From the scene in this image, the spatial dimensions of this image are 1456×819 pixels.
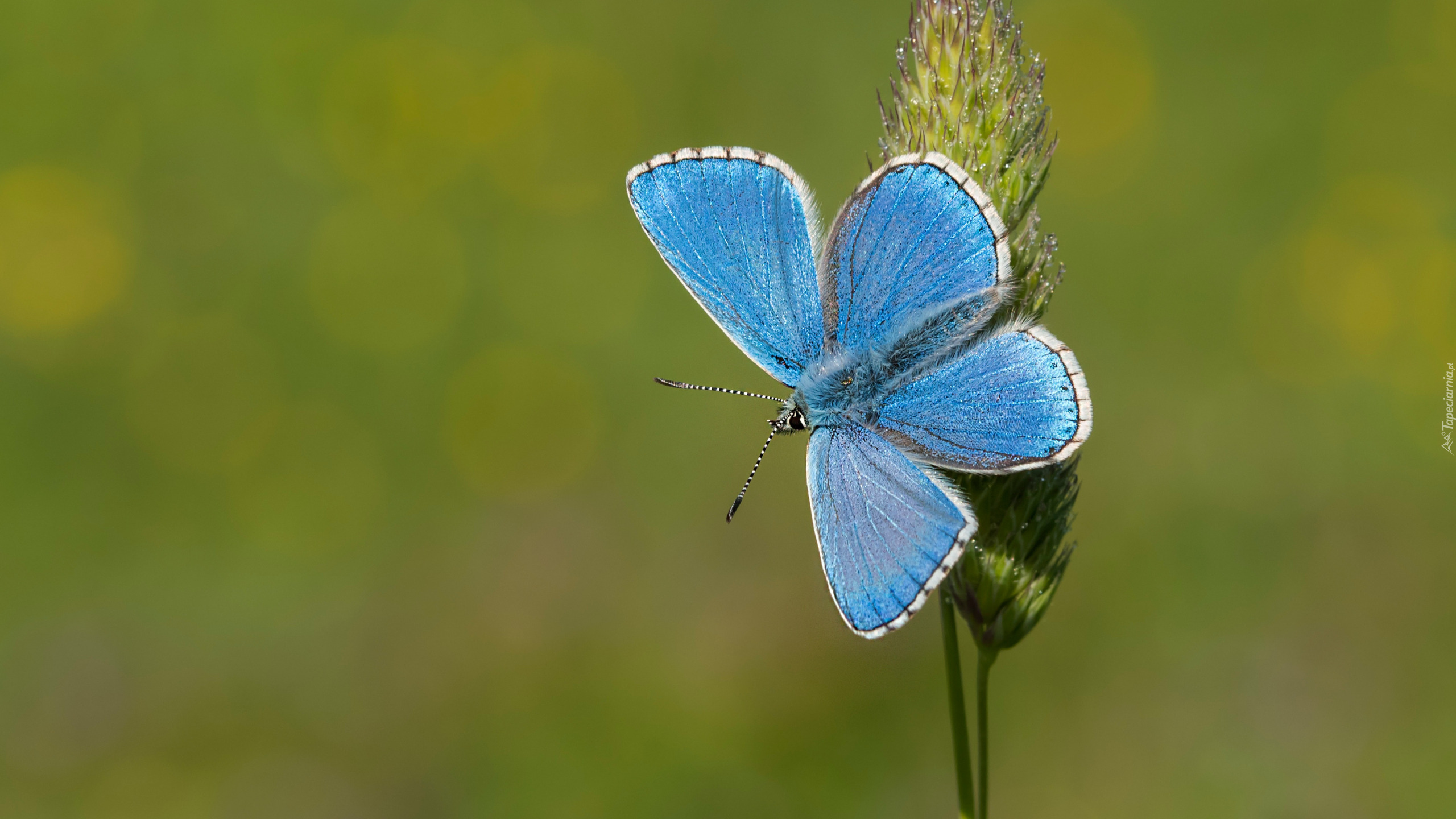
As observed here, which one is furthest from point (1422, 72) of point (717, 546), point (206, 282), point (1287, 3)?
point (206, 282)

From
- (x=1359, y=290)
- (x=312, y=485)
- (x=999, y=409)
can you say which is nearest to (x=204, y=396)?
(x=312, y=485)

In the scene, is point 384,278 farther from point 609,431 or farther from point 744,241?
point 744,241

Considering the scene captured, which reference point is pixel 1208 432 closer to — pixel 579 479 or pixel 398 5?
pixel 579 479

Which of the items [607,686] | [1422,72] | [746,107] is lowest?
[607,686]

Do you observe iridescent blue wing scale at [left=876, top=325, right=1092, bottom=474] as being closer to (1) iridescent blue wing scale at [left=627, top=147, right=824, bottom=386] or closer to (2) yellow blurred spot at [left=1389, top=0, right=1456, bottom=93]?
(1) iridescent blue wing scale at [left=627, top=147, right=824, bottom=386]

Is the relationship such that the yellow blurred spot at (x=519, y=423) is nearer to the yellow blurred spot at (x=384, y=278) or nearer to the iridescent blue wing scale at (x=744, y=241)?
the yellow blurred spot at (x=384, y=278)

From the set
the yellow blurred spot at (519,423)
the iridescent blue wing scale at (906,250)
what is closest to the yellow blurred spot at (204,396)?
the yellow blurred spot at (519,423)

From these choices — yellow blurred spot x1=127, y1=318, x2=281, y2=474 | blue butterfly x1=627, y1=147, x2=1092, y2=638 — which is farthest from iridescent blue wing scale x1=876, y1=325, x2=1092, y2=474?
yellow blurred spot x1=127, y1=318, x2=281, y2=474
